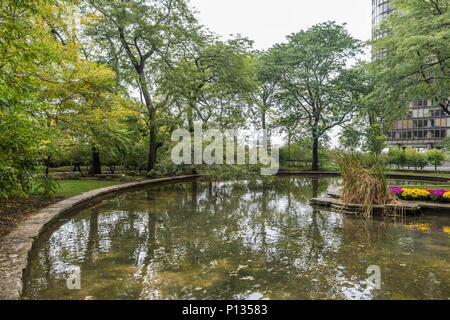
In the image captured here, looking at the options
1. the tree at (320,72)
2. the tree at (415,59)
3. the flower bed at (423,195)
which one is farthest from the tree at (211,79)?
the flower bed at (423,195)

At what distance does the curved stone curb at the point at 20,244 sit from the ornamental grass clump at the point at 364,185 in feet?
21.8

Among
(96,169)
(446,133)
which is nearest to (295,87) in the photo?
(96,169)

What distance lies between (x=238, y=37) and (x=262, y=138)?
9.47m

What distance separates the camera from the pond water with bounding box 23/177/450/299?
9.20ft

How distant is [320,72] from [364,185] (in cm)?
1491

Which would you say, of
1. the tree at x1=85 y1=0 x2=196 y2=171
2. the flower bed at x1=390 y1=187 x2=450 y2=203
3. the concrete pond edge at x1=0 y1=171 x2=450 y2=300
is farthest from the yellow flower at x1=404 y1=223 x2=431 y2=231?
the tree at x1=85 y1=0 x2=196 y2=171

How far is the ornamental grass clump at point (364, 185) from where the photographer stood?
22.4 ft

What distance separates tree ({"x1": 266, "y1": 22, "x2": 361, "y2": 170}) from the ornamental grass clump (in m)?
13.4

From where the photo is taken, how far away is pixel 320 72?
64.5ft
